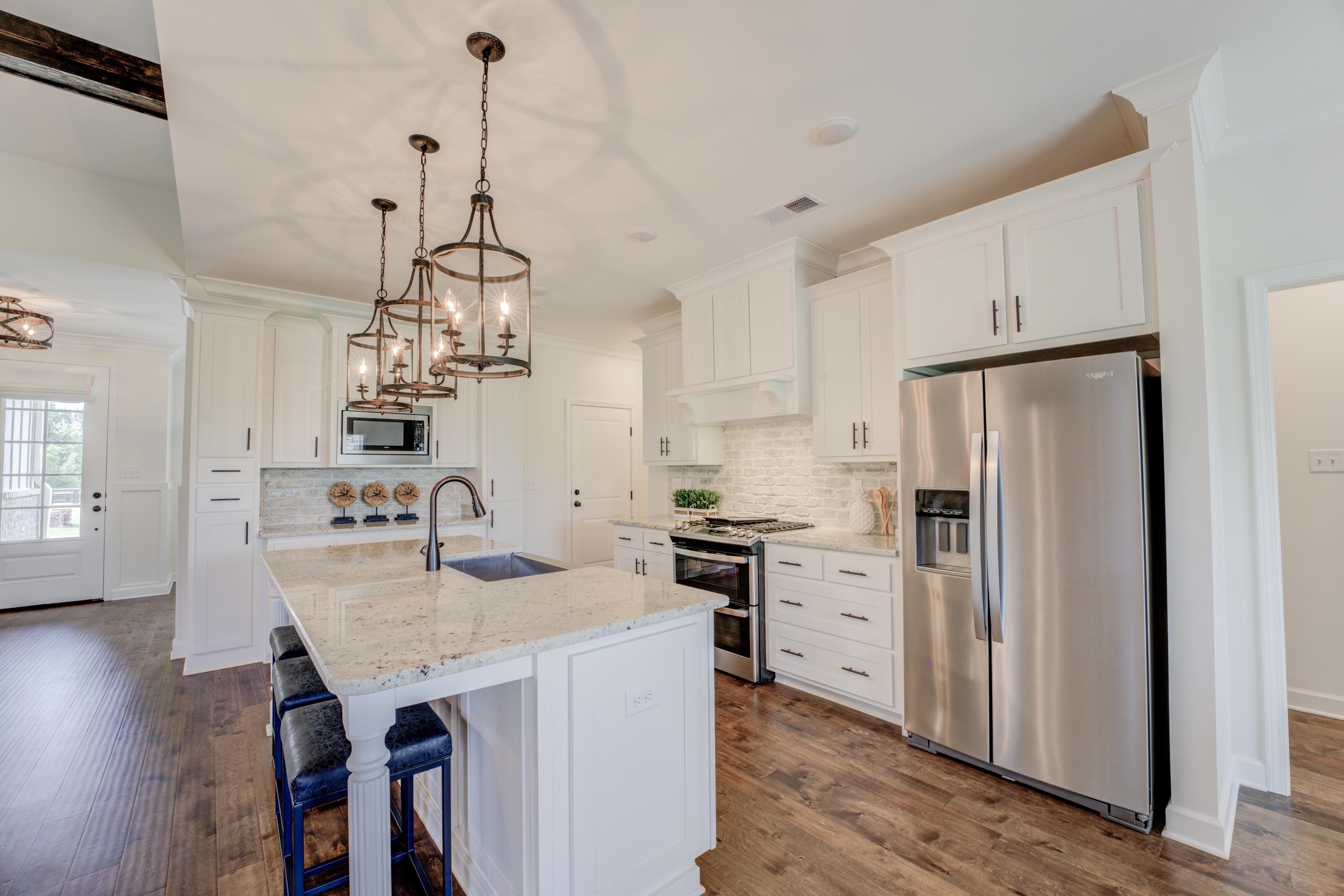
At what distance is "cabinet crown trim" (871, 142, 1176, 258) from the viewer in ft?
7.02

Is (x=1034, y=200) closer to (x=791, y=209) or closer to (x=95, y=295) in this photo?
(x=791, y=209)

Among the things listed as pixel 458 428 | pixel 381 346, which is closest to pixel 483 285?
pixel 381 346

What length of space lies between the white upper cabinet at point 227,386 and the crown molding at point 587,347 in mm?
2267

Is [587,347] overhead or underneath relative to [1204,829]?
overhead

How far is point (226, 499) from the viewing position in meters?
3.96

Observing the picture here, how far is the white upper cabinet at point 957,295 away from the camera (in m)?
2.54

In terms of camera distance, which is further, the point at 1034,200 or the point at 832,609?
the point at 832,609

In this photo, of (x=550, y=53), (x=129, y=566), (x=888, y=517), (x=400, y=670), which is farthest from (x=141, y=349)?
(x=888, y=517)

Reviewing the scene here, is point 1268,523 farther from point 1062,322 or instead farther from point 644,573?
point 644,573

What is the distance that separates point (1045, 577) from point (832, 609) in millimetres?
1121

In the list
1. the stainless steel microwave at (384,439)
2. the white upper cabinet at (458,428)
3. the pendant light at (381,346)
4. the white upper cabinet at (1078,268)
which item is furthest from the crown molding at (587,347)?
the white upper cabinet at (1078,268)

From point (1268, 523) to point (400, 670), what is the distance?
10.2 ft

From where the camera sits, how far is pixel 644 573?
428 cm

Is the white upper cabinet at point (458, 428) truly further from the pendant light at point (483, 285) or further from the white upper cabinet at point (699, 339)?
the pendant light at point (483, 285)
